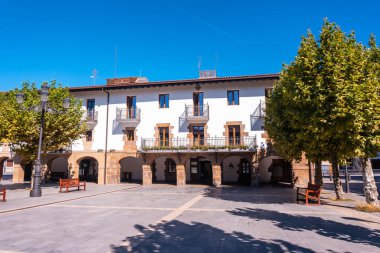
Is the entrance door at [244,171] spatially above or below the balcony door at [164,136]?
below

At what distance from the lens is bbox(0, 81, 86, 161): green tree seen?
1652cm

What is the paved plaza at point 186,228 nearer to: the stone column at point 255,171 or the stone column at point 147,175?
the stone column at point 255,171

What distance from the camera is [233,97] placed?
883 inches

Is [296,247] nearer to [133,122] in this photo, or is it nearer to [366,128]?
[366,128]

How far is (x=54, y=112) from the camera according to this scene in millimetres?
18234

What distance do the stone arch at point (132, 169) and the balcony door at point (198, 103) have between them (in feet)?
28.1

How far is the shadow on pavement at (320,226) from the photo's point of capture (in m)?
6.93

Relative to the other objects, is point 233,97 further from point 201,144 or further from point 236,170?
point 236,170

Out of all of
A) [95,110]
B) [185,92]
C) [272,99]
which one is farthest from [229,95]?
[95,110]

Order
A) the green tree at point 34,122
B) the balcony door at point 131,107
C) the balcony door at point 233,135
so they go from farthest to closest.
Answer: the balcony door at point 131,107 → the balcony door at point 233,135 → the green tree at point 34,122

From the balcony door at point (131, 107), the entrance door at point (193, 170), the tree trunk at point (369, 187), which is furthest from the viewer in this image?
the entrance door at point (193, 170)

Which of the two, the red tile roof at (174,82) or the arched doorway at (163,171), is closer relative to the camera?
the red tile roof at (174,82)

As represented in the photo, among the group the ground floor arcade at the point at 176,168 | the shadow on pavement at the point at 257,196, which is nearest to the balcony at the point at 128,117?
the ground floor arcade at the point at 176,168

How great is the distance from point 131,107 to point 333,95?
18004mm
